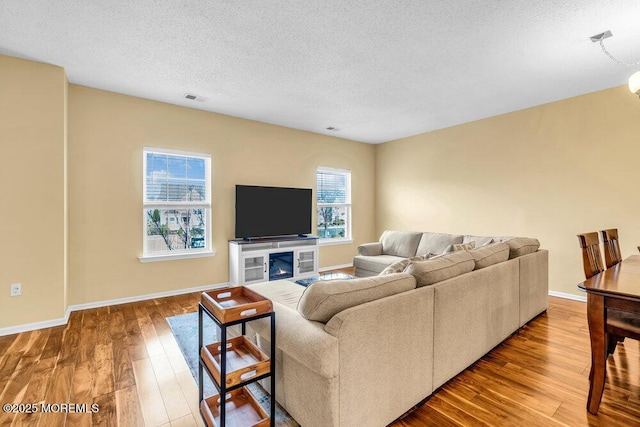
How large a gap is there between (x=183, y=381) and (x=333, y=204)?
4366mm

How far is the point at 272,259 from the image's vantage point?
185 inches

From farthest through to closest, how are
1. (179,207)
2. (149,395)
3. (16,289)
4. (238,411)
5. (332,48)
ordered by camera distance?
(179,207) < (16,289) < (332,48) < (149,395) < (238,411)

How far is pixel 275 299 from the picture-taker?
2.38m

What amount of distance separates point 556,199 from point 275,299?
4087 millimetres

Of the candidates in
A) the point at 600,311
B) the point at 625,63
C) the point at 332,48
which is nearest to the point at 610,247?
the point at 600,311

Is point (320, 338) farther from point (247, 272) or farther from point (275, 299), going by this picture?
point (247, 272)

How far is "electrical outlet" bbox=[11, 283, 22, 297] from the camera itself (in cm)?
292

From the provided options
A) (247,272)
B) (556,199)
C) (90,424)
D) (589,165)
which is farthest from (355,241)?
(90,424)

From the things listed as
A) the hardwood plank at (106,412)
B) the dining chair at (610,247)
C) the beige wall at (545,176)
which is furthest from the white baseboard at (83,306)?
the dining chair at (610,247)

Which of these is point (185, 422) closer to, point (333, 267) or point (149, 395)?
point (149, 395)

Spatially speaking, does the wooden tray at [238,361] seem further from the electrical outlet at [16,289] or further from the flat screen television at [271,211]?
the flat screen television at [271,211]

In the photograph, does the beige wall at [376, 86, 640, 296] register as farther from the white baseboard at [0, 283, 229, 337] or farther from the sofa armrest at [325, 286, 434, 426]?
the white baseboard at [0, 283, 229, 337]

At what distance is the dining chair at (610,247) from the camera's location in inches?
95.1

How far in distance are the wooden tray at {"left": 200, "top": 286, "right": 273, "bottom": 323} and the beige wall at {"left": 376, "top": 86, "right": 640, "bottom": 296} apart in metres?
4.29
